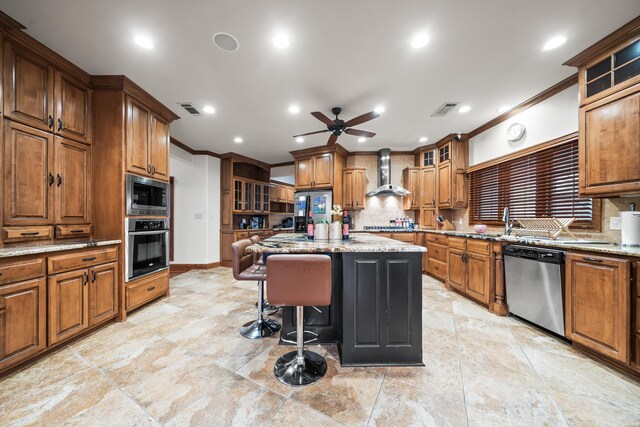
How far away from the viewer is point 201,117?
11.9 ft

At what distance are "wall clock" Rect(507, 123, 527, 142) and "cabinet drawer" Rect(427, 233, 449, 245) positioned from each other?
1.74m

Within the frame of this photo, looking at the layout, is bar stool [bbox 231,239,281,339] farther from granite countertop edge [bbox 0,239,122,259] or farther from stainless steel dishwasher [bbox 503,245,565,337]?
stainless steel dishwasher [bbox 503,245,565,337]

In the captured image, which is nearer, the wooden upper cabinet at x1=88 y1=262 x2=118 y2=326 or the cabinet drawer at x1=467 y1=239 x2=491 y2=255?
the wooden upper cabinet at x1=88 y1=262 x2=118 y2=326

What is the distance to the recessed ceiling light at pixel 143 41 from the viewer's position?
201cm

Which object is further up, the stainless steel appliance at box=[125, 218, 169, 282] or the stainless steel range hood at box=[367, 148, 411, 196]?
the stainless steel range hood at box=[367, 148, 411, 196]

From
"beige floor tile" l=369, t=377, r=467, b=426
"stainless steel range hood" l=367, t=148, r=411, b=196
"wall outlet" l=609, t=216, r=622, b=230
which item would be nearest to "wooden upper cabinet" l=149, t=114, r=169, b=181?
"beige floor tile" l=369, t=377, r=467, b=426

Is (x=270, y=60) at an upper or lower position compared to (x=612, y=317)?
upper

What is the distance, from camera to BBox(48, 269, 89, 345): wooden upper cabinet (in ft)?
6.26

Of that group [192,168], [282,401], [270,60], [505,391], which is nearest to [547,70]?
[270,60]

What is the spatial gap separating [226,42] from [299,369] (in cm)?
281

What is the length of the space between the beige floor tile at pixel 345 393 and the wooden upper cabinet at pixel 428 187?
12.7ft

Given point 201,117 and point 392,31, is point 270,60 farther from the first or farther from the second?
point 201,117

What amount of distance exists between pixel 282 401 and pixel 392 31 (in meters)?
2.91

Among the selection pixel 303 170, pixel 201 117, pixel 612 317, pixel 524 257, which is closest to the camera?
pixel 612 317
